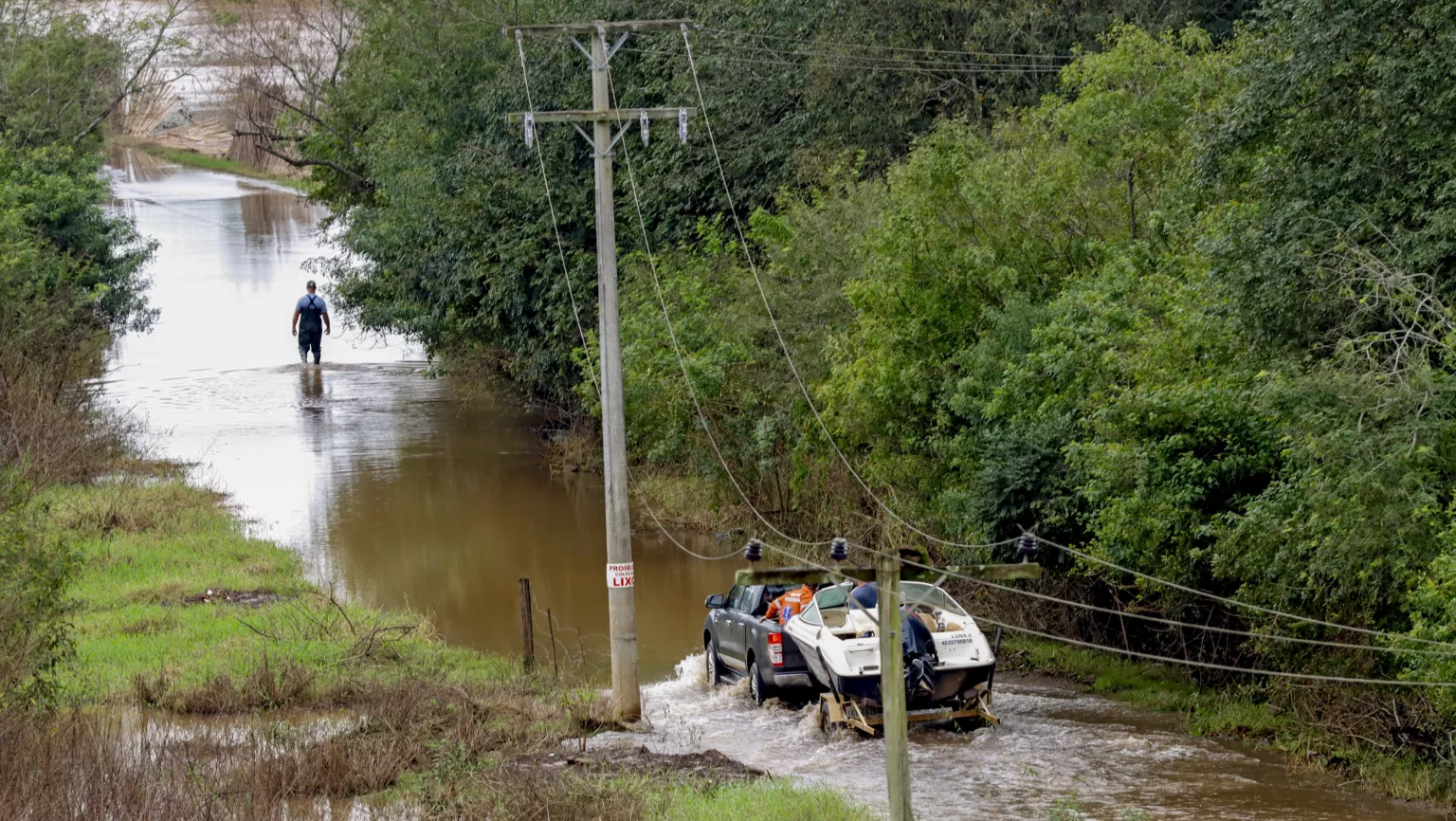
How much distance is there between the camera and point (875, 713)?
1574 cm

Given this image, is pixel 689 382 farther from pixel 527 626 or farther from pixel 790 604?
pixel 790 604

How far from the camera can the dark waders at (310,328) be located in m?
50.1

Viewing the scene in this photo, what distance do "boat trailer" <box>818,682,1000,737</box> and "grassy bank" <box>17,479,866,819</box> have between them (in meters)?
1.56

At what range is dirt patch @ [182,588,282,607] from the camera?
21.9 metres

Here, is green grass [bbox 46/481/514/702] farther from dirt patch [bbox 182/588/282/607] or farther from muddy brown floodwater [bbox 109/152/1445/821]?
muddy brown floodwater [bbox 109/152/1445/821]

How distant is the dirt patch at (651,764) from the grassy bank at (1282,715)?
524cm

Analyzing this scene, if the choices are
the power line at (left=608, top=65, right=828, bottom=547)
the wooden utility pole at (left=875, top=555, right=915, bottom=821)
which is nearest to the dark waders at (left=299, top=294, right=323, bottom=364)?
the power line at (left=608, top=65, right=828, bottom=547)

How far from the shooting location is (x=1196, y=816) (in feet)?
42.4

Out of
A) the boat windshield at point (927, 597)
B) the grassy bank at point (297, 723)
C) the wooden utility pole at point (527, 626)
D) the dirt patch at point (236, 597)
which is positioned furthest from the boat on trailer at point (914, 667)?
the dirt patch at point (236, 597)

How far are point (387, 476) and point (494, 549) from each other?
6.78 metres

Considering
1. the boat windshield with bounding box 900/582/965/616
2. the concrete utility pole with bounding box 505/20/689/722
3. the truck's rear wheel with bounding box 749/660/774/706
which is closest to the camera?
the boat windshield with bounding box 900/582/965/616

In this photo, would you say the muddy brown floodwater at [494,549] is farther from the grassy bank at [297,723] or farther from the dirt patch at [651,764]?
the grassy bank at [297,723]

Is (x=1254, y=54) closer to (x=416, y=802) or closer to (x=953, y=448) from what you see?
(x=953, y=448)

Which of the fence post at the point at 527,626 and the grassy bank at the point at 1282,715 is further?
the fence post at the point at 527,626
